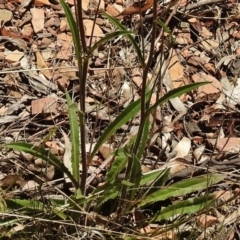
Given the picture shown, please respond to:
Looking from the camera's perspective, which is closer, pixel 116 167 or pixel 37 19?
pixel 116 167

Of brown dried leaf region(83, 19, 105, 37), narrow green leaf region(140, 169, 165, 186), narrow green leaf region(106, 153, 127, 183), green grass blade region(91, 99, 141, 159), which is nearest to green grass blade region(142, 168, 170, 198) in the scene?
narrow green leaf region(140, 169, 165, 186)

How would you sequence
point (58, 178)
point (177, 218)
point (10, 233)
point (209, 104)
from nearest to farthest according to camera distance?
point (10, 233) < point (177, 218) < point (58, 178) < point (209, 104)

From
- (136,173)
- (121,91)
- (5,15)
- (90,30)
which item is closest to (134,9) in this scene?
(90,30)

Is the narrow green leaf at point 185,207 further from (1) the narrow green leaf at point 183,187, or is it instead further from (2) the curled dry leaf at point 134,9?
(2) the curled dry leaf at point 134,9

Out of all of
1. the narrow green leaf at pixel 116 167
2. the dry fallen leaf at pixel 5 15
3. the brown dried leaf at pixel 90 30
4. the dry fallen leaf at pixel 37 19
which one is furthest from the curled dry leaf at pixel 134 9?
the narrow green leaf at pixel 116 167

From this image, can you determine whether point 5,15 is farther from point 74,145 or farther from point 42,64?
point 74,145

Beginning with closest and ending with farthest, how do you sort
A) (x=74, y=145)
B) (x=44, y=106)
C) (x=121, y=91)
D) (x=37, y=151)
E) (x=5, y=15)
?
(x=37, y=151) < (x=74, y=145) < (x=44, y=106) < (x=121, y=91) < (x=5, y=15)

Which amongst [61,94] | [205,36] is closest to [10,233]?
[61,94]

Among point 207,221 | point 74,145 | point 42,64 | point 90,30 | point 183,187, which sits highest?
point 90,30

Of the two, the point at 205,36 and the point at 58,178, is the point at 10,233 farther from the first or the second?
the point at 205,36
